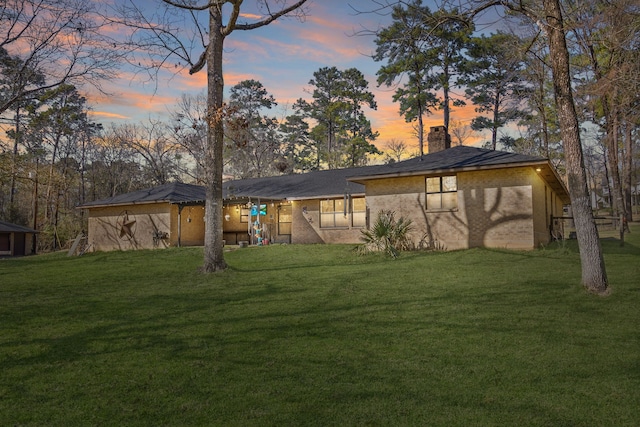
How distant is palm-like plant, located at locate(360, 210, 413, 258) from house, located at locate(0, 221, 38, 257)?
1168 inches

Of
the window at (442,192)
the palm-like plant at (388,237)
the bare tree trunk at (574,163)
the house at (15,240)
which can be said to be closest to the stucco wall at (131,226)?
the house at (15,240)

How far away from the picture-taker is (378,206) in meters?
17.9

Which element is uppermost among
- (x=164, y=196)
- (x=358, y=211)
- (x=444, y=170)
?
(x=444, y=170)

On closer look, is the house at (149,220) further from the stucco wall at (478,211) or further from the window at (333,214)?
the stucco wall at (478,211)

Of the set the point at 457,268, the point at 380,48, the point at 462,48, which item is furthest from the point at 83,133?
the point at 457,268

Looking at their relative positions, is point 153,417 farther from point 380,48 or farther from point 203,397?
point 380,48

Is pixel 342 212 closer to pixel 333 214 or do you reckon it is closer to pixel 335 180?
pixel 333 214

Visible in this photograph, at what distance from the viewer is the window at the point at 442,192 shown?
16.5 meters

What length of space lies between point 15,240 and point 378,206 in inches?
1199

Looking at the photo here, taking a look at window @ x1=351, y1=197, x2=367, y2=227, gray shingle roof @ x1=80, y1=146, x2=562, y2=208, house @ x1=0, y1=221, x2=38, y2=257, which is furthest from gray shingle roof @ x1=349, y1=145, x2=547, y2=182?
house @ x1=0, y1=221, x2=38, y2=257

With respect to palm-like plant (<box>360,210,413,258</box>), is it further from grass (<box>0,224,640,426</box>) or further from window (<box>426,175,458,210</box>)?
grass (<box>0,224,640,426</box>)

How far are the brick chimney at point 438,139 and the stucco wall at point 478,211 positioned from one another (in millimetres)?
4739

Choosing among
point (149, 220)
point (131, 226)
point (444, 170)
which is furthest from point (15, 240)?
point (444, 170)

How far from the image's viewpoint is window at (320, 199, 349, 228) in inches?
818
